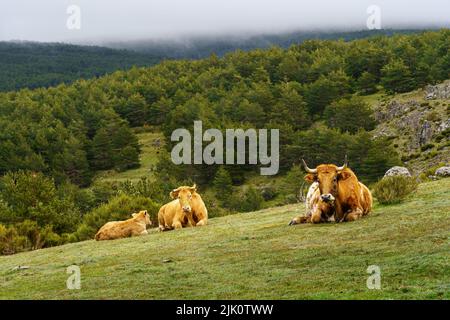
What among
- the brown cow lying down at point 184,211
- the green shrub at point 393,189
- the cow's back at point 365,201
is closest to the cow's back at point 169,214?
the brown cow lying down at point 184,211

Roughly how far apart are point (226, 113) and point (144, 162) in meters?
21.0

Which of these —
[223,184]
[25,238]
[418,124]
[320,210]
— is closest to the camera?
[320,210]

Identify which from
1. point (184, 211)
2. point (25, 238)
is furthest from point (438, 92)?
point (184, 211)

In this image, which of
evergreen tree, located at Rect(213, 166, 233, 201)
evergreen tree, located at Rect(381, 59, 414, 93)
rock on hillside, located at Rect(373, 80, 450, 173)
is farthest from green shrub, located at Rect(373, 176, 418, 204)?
evergreen tree, located at Rect(381, 59, 414, 93)

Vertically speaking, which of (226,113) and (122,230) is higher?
(122,230)

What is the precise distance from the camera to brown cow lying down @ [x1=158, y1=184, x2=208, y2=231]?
68.8ft

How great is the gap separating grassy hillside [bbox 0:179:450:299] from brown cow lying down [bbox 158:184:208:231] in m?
3.50

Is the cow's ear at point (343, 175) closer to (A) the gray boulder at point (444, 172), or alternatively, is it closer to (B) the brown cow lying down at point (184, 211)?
(B) the brown cow lying down at point (184, 211)

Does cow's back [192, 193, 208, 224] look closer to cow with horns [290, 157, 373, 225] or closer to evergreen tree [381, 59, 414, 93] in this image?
cow with horns [290, 157, 373, 225]

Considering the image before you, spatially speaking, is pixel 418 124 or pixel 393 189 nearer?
pixel 393 189

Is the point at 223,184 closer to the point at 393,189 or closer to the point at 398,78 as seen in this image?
the point at 398,78

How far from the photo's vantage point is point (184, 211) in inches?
830

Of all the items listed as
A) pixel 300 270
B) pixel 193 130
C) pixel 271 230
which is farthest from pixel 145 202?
pixel 193 130
